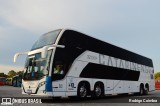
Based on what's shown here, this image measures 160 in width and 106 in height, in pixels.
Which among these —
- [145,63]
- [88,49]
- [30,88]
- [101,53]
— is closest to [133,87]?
[145,63]

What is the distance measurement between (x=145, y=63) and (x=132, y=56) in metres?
3.92

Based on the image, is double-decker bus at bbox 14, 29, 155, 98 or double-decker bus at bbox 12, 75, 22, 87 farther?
double-decker bus at bbox 12, 75, 22, 87

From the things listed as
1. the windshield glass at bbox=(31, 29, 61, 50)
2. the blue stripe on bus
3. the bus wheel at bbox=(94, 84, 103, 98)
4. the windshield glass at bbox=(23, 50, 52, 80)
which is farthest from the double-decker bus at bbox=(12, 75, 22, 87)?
the blue stripe on bus

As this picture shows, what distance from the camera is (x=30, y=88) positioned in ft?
45.4

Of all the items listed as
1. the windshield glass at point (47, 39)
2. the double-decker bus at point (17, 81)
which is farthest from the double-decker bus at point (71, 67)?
the double-decker bus at point (17, 81)

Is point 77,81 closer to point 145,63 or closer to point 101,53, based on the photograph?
point 101,53

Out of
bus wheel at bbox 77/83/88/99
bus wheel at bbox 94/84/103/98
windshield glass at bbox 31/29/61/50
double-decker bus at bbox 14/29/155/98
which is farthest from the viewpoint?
bus wheel at bbox 94/84/103/98

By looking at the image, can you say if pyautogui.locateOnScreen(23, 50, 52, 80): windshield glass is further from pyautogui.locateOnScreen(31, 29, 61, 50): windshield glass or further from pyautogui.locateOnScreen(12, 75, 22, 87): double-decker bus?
pyautogui.locateOnScreen(12, 75, 22, 87): double-decker bus

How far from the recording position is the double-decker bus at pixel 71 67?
1326 cm

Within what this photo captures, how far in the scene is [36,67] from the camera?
13914 millimetres

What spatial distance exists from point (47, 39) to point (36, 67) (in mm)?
1649

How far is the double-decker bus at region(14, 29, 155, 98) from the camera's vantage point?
1326 cm

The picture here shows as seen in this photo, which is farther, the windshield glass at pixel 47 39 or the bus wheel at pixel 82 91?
the bus wheel at pixel 82 91

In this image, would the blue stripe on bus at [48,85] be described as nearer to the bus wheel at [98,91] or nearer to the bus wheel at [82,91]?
the bus wheel at [82,91]
